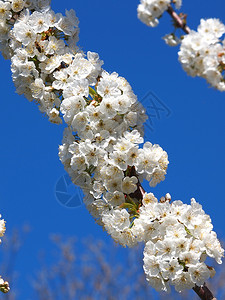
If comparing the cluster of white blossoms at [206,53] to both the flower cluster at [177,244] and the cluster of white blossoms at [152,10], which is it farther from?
the flower cluster at [177,244]

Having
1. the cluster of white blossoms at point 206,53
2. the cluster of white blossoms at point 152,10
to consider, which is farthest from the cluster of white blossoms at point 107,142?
the cluster of white blossoms at point 206,53

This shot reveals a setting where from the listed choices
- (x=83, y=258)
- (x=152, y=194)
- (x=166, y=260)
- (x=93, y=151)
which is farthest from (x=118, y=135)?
(x=83, y=258)

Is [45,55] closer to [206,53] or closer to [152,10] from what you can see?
[152,10]

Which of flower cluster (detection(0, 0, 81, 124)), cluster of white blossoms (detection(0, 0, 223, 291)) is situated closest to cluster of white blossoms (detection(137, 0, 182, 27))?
cluster of white blossoms (detection(0, 0, 223, 291))

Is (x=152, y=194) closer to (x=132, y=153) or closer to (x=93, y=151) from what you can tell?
(x=132, y=153)

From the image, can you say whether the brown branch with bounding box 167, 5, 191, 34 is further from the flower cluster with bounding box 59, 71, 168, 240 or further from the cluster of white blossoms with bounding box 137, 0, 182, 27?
the flower cluster with bounding box 59, 71, 168, 240

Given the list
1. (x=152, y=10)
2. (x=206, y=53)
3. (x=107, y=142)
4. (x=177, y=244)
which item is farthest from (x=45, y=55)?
(x=177, y=244)
